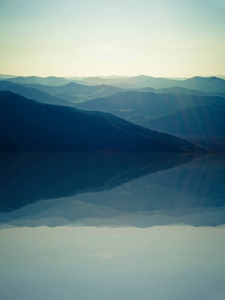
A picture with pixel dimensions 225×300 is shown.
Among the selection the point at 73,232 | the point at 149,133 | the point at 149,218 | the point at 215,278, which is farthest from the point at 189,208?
the point at 149,133

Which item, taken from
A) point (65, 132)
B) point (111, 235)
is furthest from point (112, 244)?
point (65, 132)

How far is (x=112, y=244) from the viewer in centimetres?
1188

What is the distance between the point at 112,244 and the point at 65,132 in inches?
2462

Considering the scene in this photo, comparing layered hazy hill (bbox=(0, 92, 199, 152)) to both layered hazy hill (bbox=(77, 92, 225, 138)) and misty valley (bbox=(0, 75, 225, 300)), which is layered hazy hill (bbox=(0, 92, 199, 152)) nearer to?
misty valley (bbox=(0, 75, 225, 300))

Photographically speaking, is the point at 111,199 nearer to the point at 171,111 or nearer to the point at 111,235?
the point at 111,235

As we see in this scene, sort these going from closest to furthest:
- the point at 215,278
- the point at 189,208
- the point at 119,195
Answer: the point at 215,278 → the point at 189,208 → the point at 119,195

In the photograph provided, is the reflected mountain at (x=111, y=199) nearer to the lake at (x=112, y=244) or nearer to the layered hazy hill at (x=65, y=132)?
the lake at (x=112, y=244)

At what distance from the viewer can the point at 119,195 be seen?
22969mm

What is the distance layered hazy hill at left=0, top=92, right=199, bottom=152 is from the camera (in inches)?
2729

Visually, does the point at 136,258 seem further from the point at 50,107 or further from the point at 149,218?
the point at 50,107

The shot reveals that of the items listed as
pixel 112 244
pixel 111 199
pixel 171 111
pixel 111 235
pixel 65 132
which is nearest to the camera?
pixel 112 244

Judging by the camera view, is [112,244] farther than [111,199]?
No

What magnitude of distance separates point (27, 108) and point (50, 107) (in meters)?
5.03

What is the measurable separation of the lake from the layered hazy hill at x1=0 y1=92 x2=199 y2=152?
45.5 meters
